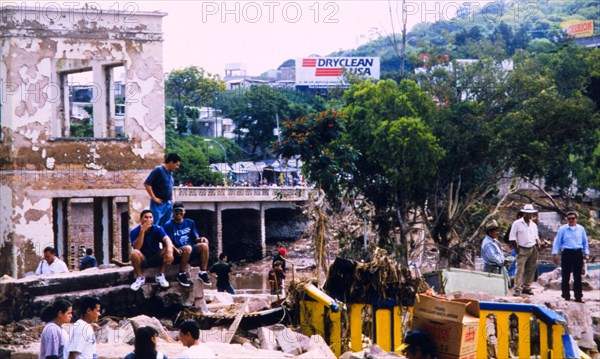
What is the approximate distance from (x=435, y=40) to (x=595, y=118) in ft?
483

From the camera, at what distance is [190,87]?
301 ft

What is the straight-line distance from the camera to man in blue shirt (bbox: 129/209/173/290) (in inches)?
503

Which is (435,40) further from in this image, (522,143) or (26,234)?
(26,234)

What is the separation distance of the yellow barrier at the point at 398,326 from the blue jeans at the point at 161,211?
2.23 metres

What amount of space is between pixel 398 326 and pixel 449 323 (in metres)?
2.56

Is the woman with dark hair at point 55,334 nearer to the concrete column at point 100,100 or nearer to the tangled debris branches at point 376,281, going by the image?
the tangled debris branches at point 376,281

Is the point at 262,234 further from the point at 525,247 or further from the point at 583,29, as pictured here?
the point at 583,29

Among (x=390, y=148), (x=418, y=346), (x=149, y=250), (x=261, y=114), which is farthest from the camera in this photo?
(x=261, y=114)

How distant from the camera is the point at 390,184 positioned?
37.3m

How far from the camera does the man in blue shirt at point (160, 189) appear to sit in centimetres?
1355

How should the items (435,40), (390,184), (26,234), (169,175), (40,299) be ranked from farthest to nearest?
1. (435,40)
2. (390,184)
3. (26,234)
4. (169,175)
5. (40,299)

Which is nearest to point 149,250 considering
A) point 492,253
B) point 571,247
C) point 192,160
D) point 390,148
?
point 492,253

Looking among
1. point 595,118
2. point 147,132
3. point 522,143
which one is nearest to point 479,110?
point 522,143

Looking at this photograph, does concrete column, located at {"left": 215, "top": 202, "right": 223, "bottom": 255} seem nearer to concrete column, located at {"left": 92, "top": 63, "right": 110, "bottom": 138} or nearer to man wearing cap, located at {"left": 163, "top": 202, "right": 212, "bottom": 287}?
concrete column, located at {"left": 92, "top": 63, "right": 110, "bottom": 138}
